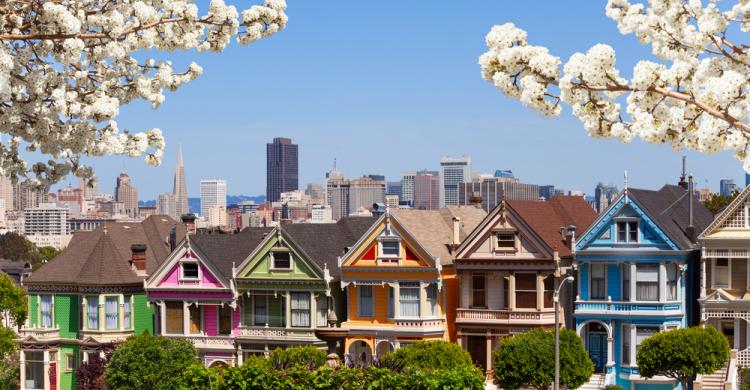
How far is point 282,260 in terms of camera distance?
58.9 m

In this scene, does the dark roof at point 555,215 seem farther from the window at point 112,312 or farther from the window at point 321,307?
the window at point 112,312

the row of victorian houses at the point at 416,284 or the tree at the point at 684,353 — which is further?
the row of victorian houses at the point at 416,284

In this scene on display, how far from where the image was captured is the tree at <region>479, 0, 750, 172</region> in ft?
48.8

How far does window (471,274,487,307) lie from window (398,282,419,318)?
7.41ft

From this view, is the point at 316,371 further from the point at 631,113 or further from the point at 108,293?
the point at 631,113

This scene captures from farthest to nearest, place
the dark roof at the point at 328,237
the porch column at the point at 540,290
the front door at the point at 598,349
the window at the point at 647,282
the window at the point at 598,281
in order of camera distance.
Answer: the dark roof at the point at 328,237 → the front door at the point at 598,349 → the porch column at the point at 540,290 → the window at the point at 598,281 → the window at the point at 647,282

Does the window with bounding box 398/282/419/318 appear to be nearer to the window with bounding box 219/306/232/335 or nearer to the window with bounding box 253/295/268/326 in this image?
the window with bounding box 253/295/268/326

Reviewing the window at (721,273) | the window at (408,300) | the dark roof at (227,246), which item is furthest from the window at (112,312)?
the window at (721,273)

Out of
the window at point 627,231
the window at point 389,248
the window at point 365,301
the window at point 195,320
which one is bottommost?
the window at point 195,320

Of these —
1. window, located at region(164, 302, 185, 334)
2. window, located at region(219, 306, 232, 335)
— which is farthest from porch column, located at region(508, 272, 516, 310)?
window, located at region(164, 302, 185, 334)

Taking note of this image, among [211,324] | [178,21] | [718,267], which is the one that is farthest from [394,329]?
[178,21]

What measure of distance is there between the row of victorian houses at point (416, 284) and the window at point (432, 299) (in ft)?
0.17

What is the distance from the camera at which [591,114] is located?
1555 centimetres

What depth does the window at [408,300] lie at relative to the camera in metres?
56.2
